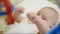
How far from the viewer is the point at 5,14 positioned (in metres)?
0.64

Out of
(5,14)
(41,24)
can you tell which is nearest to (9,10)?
(5,14)

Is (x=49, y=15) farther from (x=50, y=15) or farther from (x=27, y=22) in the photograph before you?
(x=27, y=22)

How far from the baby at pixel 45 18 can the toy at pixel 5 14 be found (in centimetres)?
10

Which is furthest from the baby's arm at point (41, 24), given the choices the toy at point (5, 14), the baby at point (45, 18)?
the toy at point (5, 14)

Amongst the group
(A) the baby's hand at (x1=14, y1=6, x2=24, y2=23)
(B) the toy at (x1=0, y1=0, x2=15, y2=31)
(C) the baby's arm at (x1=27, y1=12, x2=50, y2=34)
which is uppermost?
(A) the baby's hand at (x1=14, y1=6, x2=24, y2=23)

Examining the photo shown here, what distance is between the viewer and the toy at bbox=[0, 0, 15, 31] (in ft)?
2.05

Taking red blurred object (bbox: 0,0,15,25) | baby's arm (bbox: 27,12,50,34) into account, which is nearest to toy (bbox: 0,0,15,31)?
red blurred object (bbox: 0,0,15,25)

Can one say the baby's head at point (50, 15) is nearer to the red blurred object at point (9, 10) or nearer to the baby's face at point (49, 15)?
the baby's face at point (49, 15)

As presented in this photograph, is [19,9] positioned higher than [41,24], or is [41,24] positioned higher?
[19,9]

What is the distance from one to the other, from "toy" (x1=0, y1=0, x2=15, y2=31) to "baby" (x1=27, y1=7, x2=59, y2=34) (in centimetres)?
10

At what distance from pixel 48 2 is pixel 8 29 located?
0.27m

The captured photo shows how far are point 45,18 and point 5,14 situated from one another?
18cm

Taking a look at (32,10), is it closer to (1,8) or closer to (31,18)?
(31,18)

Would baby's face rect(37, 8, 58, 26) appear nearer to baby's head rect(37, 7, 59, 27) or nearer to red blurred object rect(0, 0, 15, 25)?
baby's head rect(37, 7, 59, 27)
